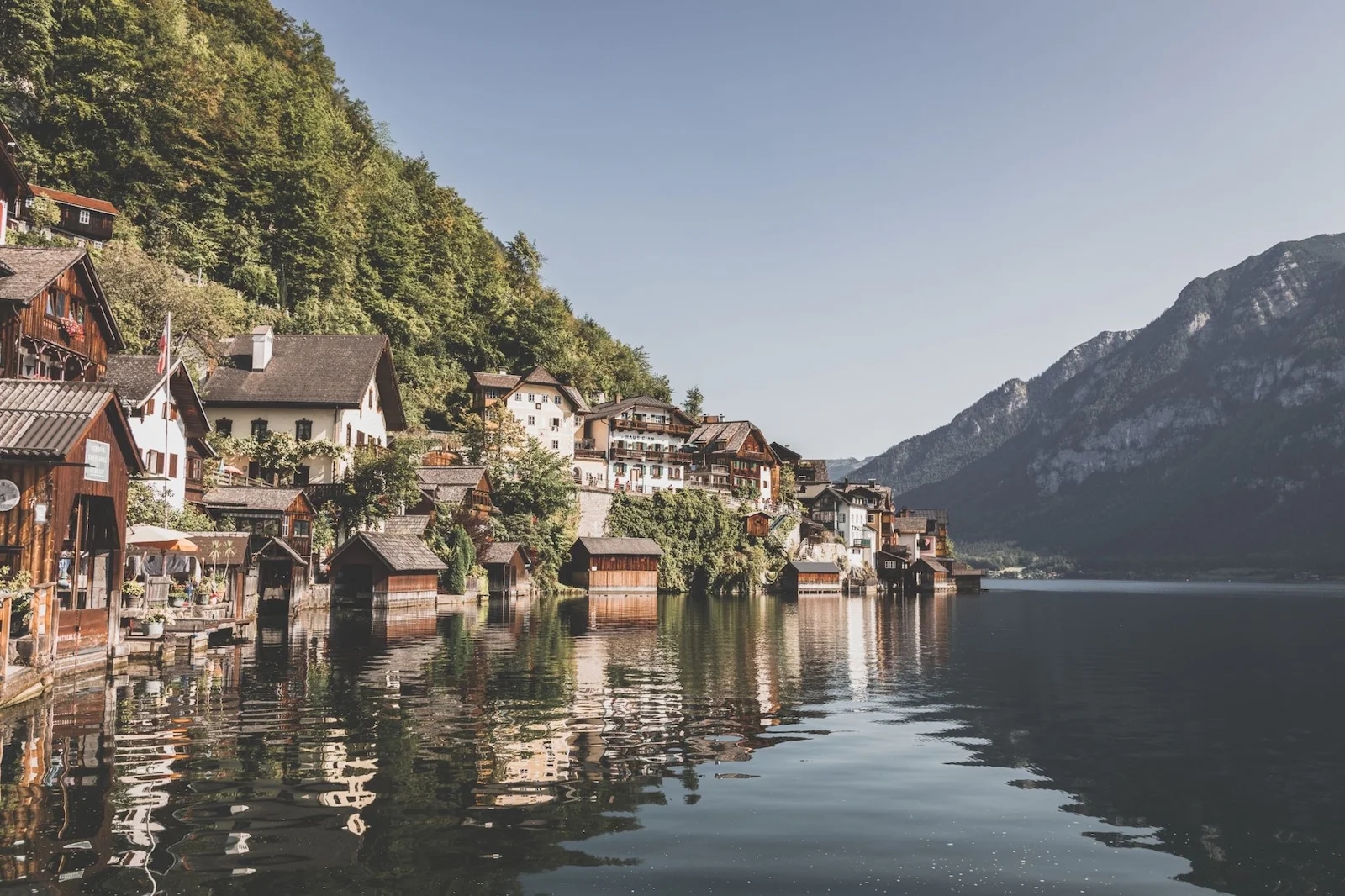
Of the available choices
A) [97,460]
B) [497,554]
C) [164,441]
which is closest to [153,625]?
[97,460]

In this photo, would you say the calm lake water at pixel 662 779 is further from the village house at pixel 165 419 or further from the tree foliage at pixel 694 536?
the tree foliage at pixel 694 536

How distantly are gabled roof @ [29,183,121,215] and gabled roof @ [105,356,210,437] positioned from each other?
2938 cm

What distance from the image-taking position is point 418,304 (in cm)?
10081

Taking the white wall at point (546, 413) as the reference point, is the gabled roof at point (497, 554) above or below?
below

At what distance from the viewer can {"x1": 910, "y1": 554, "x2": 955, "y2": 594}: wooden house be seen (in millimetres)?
134750

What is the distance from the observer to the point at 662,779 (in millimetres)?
16812

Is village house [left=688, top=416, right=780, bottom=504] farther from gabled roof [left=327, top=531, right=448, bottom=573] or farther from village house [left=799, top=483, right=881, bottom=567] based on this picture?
gabled roof [left=327, top=531, right=448, bottom=573]

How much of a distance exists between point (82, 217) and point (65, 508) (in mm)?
57387

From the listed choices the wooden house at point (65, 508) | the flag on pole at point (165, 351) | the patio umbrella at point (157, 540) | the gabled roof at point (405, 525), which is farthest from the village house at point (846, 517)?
the wooden house at point (65, 508)

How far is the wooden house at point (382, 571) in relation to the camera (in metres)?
59.6

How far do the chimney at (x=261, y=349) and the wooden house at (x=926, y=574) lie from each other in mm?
92560

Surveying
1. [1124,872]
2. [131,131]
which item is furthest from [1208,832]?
[131,131]

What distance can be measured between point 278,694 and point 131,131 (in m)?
69.8

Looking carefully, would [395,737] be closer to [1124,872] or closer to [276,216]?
[1124,872]
